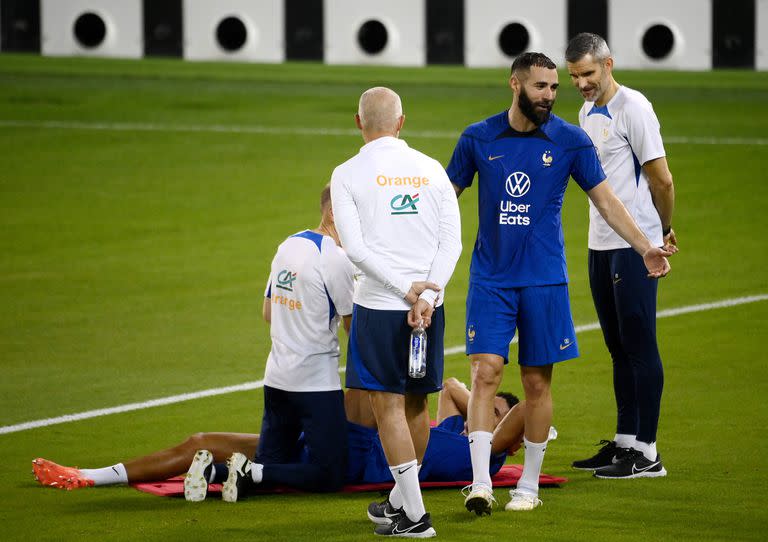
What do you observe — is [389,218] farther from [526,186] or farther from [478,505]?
[478,505]

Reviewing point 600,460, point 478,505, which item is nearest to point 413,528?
point 478,505

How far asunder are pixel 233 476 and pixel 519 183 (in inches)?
65.7

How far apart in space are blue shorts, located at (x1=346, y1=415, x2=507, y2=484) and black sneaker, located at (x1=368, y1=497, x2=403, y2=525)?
1.65 ft

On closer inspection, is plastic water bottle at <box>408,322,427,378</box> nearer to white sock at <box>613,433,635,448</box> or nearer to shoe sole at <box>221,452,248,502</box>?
shoe sole at <box>221,452,248,502</box>

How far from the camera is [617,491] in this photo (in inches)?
271

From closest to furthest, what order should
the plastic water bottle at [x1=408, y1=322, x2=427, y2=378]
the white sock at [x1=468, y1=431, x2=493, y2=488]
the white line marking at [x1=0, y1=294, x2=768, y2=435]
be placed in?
the plastic water bottle at [x1=408, y1=322, x2=427, y2=378], the white sock at [x1=468, y1=431, x2=493, y2=488], the white line marking at [x1=0, y1=294, x2=768, y2=435]

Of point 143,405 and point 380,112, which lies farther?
point 143,405

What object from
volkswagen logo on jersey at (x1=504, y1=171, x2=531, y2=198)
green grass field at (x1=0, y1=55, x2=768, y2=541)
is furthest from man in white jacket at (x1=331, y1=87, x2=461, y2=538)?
volkswagen logo on jersey at (x1=504, y1=171, x2=531, y2=198)

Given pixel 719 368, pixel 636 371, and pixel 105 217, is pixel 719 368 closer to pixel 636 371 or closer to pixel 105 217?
pixel 636 371

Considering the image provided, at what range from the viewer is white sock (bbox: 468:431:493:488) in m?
6.43

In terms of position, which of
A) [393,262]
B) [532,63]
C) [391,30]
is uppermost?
[391,30]

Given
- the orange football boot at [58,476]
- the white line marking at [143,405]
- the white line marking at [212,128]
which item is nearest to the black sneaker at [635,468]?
the orange football boot at [58,476]

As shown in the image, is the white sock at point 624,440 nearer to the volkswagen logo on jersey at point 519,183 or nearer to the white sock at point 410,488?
the volkswagen logo on jersey at point 519,183

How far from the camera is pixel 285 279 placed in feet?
22.2
